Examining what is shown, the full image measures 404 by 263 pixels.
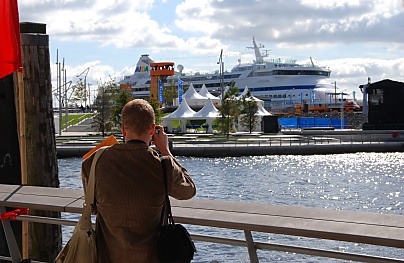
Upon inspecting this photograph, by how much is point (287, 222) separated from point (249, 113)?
62533 mm

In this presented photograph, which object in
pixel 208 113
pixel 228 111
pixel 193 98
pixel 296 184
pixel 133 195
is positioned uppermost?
pixel 193 98

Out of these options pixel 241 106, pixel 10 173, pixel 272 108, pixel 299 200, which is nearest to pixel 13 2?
pixel 10 173

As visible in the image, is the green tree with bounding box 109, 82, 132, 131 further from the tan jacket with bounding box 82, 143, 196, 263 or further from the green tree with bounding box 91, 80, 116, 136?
the tan jacket with bounding box 82, 143, 196, 263

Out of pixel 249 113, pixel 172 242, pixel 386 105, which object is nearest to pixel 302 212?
pixel 172 242

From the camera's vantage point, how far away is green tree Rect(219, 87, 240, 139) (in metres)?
61.2

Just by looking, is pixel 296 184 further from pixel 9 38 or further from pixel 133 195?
pixel 133 195

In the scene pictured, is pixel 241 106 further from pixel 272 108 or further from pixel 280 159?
pixel 272 108

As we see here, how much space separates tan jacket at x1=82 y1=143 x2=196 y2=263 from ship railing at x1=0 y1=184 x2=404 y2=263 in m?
0.35

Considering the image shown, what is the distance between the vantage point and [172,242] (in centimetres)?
372

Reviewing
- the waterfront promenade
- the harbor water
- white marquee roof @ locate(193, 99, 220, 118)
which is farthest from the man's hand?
white marquee roof @ locate(193, 99, 220, 118)

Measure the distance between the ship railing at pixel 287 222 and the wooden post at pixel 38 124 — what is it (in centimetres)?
249

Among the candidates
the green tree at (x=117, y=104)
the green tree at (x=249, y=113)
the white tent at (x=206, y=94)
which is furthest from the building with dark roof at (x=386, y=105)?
the white tent at (x=206, y=94)

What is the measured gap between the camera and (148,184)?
370 cm

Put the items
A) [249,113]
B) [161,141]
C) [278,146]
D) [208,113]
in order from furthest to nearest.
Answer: [249,113]
[208,113]
[278,146]
[161,141]
